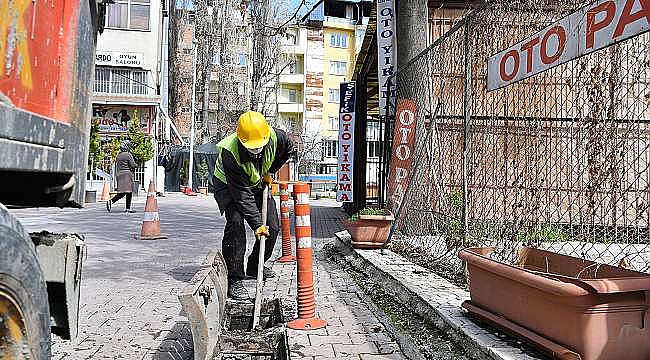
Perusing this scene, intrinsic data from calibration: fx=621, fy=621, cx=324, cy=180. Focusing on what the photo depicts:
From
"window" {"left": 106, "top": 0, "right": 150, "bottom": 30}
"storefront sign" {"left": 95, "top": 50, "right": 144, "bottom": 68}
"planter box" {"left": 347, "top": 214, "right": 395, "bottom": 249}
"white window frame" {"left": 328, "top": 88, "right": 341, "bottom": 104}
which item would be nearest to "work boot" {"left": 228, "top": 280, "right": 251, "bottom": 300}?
"planter box" {"left": 347, "top": 214, "right": 395, "bottom": 249}

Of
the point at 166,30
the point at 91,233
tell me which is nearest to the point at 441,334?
the point at 91,233

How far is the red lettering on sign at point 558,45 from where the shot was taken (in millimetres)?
3766

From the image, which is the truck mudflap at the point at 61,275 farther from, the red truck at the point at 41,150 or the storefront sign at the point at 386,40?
the storefront sign at the point at 386,40

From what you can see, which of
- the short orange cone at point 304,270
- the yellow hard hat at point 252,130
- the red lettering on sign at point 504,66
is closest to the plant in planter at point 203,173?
the yellow hard hat at point 252,130

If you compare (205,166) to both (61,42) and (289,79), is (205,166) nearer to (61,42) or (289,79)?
(289,79)

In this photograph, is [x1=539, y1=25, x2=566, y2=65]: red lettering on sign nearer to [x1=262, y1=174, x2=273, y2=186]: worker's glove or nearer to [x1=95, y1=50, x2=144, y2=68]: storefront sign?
[x1=262, y1=174, x2=273, y2=186]: worker's glove

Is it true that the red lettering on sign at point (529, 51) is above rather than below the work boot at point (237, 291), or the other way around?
above

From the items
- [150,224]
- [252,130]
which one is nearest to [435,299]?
[252,130]

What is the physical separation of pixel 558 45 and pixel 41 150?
2983mm

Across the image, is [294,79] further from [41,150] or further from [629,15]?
[41,150]

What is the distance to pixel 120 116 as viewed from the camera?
30.5m

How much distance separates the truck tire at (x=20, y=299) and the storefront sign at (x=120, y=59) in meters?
31.0

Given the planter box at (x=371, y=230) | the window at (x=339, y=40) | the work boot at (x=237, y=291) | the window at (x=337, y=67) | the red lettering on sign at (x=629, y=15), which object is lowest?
the work boot at (x=237, y=291)

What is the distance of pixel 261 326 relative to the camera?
4906mm
